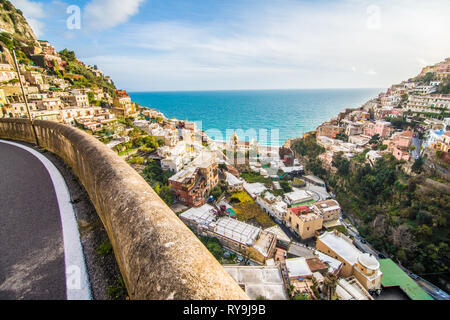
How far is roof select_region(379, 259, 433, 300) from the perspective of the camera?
12577mm

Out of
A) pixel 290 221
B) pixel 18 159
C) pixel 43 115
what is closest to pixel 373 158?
pixel 290 221

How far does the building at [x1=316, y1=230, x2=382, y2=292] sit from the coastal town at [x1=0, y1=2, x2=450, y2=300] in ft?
0.23

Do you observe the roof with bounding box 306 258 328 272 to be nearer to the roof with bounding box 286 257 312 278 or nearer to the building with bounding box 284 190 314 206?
the roof with bounding box 286 257 312 278

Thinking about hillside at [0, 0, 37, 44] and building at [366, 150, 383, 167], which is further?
hillside at [0, 0, 37, 44]

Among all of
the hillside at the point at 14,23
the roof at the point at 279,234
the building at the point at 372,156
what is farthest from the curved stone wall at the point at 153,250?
the hillside at the point at 14,23

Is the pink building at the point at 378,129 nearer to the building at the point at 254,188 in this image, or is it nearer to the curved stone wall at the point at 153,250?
the building at the point at 254,188

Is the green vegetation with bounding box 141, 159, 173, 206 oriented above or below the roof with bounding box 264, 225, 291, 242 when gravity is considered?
above

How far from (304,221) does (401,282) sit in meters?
6.57

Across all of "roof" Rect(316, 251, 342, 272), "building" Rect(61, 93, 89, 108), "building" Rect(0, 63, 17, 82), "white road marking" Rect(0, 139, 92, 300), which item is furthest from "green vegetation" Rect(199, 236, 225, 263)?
"building" Rect(0, 63, 17, 82)

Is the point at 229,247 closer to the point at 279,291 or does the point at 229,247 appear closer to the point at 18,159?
the point at 279,291

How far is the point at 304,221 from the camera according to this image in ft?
54.3

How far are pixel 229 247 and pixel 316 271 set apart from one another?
17.4 ft

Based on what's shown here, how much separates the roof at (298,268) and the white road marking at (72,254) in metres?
10.6

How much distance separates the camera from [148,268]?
4.62ft
